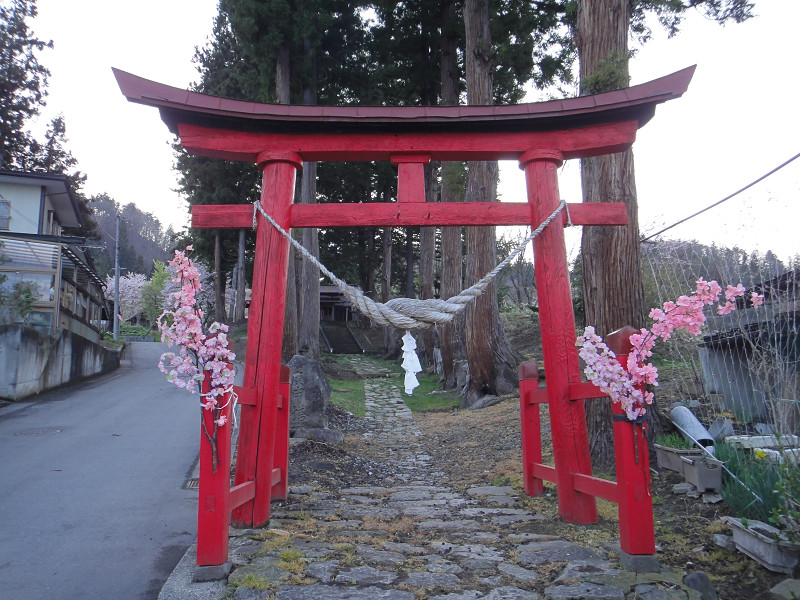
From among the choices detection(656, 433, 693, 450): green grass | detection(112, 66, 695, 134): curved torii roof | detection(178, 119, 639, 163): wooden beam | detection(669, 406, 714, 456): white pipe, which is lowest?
detection(656, 433, 693, 450): green grass

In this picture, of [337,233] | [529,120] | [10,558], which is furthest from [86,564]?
[337,233]

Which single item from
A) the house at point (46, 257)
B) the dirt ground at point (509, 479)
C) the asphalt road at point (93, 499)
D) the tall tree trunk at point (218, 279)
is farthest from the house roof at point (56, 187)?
the dirt ground at point (509, 479)

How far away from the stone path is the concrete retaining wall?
1012 centimetres

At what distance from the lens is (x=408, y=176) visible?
15.8ft

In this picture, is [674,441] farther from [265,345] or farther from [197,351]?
[197,351]

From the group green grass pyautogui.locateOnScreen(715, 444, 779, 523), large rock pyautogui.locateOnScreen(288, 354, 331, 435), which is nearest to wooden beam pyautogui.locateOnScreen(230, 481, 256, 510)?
green grass pyautogui.locateOnScreen(715, 444, 779, 523)

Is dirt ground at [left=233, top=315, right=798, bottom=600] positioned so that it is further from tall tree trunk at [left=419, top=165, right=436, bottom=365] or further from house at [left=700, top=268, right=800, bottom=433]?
tall tree trunk at [left=419, top=165, right=436, bottom=365]

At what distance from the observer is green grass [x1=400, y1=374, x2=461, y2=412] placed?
42.5ft

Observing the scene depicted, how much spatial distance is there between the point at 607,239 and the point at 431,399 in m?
8.98

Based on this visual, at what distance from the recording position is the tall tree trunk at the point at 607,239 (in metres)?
5.58

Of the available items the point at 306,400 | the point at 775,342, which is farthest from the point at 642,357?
the point at 306,400

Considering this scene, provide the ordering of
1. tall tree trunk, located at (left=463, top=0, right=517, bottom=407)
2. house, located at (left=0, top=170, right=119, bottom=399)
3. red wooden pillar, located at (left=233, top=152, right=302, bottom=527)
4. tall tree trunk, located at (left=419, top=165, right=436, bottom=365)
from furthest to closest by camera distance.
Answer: tall tree trunk, located at (left=419, top=165, right=436, bottom=365), house, located at (left=0, top=170, right=119, bottom=399), tall tree trunk, located at (left=463, top=0, right=517, bottom=407), red wooden pillar, located at (left=233, top=152, right=302, bottom=527)

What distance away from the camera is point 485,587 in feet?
10.3

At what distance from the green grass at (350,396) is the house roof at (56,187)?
1271 cm
